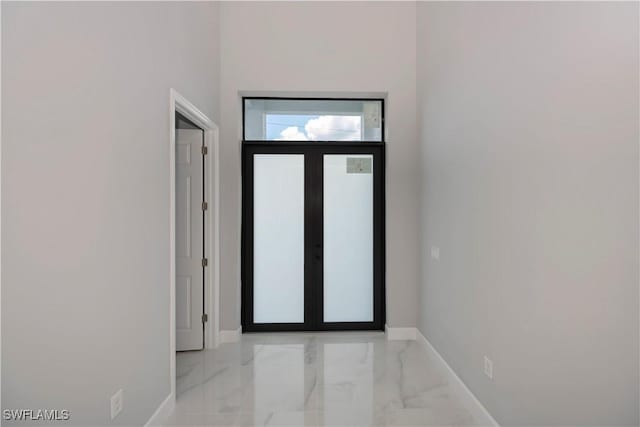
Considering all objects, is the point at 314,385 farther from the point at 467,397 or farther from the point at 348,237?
the point at 348,237

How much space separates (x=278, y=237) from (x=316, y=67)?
1.89m

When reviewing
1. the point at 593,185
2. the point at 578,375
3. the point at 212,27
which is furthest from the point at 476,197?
the point at 212,27

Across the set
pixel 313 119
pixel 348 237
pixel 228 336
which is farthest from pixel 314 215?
pixel 228 336

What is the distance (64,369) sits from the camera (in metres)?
1.52

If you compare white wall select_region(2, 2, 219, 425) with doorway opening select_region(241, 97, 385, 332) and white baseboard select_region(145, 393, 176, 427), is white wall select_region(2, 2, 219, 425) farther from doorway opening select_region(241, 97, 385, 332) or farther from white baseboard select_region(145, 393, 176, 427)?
doorway opening select_region(241, 97, 385, 332)

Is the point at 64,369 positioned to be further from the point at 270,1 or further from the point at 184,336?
the point at 270,1

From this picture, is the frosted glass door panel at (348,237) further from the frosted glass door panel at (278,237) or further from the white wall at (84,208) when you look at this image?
the white wall at (84,208)

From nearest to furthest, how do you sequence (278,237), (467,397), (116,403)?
(116,403), (467,397), (278,237)

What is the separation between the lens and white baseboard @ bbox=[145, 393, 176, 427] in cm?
220

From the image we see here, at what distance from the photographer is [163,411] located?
2.34m

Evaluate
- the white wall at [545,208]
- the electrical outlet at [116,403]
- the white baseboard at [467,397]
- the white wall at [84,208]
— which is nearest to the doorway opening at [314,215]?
the white baseboard at [467,397]

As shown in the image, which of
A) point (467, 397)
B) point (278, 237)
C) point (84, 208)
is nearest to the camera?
point (84, 208)

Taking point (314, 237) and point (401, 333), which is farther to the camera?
point (314, 237)

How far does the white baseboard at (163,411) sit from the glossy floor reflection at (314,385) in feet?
0.19
